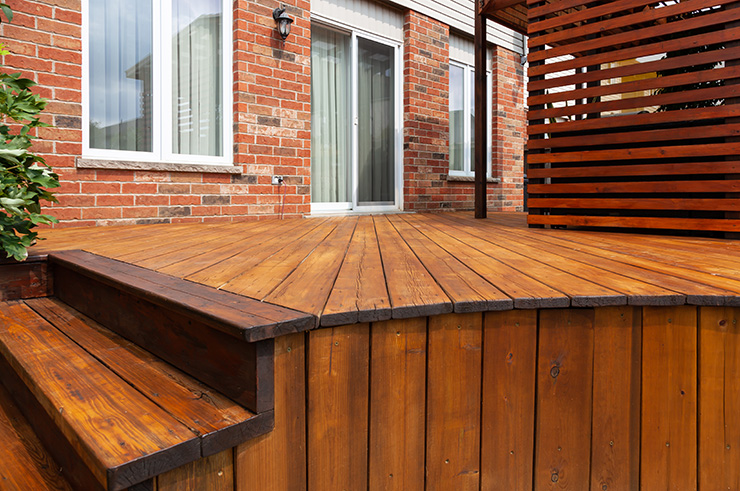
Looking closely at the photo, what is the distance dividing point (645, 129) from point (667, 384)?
208cm

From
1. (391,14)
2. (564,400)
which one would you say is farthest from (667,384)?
(391,14)

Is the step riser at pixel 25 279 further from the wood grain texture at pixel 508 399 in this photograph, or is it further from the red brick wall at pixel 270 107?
the red brick wall at pixel 270 107

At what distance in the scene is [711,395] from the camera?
1.21 metres

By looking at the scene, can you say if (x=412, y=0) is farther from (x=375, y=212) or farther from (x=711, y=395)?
(x=711, y=395)

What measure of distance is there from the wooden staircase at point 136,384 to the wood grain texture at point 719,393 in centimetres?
101

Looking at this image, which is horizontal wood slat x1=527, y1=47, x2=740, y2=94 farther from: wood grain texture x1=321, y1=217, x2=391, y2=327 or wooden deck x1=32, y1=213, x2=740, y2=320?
wood grain texture x1=321, y1=217, x2=391, y2=327

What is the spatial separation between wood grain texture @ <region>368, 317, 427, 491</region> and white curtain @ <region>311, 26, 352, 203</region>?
363cm

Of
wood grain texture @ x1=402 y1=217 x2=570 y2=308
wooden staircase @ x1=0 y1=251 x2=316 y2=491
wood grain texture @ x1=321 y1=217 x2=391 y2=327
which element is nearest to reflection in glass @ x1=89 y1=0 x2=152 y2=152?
wooden staircase @ x1=0 y1=251 x2=316 y2=491

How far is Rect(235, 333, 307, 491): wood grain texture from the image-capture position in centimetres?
92

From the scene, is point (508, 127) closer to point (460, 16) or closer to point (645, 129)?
point (460, 16)

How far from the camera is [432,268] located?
1.53m

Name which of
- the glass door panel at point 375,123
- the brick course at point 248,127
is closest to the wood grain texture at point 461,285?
the brick course at point 248,127

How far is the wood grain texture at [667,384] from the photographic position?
120 centimetres

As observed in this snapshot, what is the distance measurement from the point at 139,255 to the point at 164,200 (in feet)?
6.00
